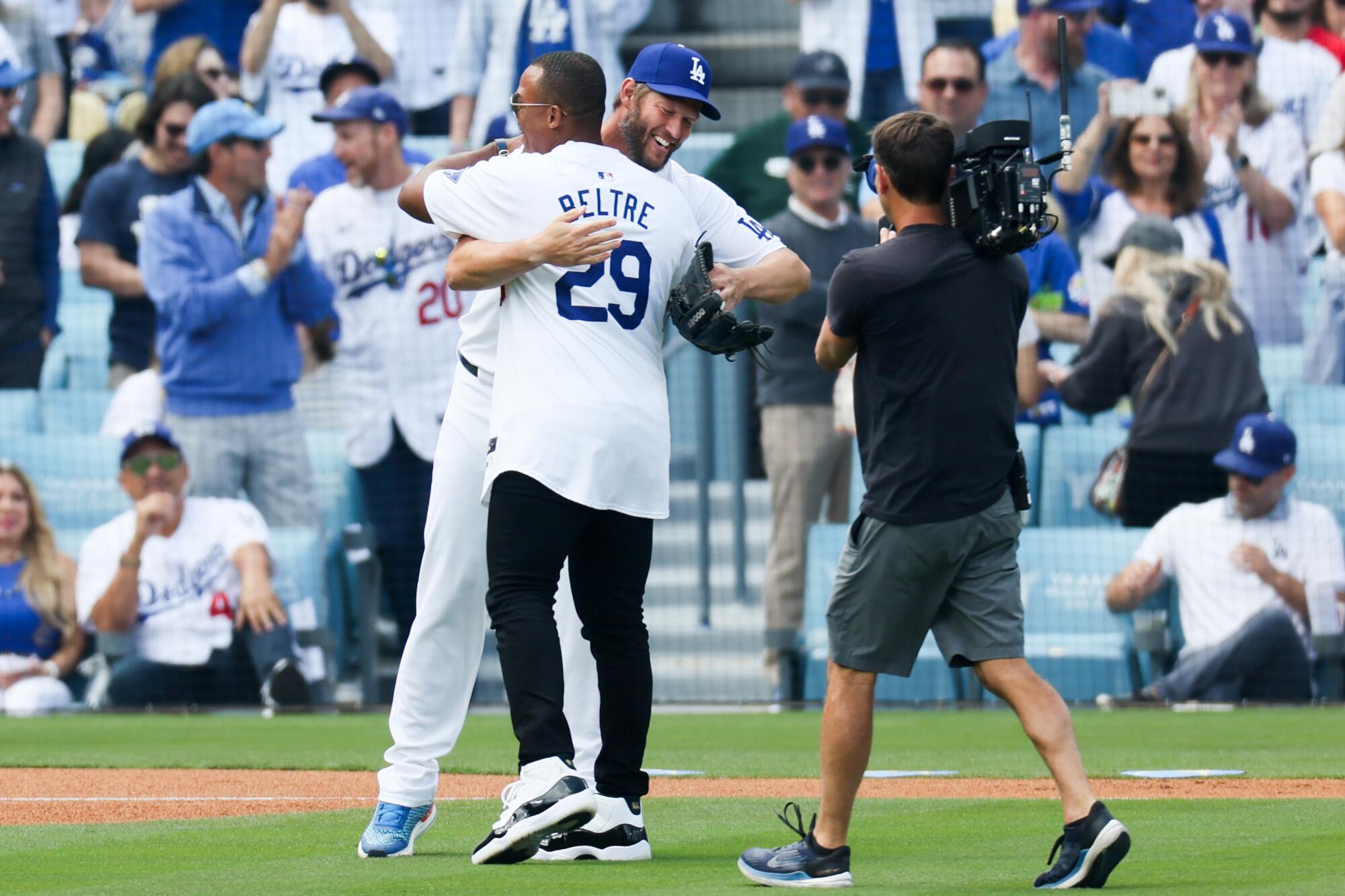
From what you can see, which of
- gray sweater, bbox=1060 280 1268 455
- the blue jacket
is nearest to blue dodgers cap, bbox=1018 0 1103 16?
gray sweater, bbox=1060 280 1268 455

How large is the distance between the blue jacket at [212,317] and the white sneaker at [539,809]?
7364 mm

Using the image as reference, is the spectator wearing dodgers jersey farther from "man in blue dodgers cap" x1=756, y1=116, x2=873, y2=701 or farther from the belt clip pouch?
the belt clip pouch

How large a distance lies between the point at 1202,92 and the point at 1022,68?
107 cm

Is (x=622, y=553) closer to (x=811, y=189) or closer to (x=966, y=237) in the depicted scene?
(x=966, y=237)

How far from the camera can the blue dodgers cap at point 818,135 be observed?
37.3 feet

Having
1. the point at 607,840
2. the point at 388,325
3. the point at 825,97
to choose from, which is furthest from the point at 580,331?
the point at 825,97

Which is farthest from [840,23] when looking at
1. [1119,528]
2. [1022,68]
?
[1119,528]

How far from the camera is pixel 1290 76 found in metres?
12.6

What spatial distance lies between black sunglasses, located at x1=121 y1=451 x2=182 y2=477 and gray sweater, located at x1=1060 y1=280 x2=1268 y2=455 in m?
5.17

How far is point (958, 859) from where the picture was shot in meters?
4.91

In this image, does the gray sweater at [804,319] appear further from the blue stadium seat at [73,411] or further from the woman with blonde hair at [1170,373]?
the blue stadium seat at [73,411]

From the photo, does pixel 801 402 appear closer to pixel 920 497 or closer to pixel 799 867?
pixel 920 497

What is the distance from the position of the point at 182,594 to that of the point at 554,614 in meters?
6.49

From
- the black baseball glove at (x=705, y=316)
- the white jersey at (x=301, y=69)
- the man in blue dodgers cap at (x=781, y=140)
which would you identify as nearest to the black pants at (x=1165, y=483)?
the man in blue dodgers cap at (x=781, y=140)
